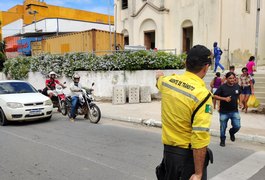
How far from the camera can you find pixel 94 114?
9.20m

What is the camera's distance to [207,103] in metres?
2.10

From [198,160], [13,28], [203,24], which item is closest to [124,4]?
[203,24]

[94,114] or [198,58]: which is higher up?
[198,58]

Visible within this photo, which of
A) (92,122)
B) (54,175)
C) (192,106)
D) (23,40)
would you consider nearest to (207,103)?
(192,106)

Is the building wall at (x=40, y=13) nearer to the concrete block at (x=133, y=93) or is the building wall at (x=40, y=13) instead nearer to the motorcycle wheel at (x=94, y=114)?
the concrete block at (x=133, y=93)

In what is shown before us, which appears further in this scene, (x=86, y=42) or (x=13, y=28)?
(x=13, y=28)

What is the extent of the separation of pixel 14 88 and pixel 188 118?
9036mm

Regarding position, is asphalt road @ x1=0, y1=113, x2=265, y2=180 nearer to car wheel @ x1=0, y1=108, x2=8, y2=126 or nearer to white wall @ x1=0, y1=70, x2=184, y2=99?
car wheel @ x1=0, y1=108, x2=8, y2=126

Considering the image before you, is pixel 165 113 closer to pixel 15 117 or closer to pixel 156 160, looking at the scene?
pixel 156 160

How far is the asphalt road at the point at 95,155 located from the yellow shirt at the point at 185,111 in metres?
2.47

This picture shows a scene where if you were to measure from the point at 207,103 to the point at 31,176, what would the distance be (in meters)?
3.66

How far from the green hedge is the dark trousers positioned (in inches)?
448

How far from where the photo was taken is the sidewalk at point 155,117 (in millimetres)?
7178

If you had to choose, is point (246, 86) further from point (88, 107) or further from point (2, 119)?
point (2, 119)
